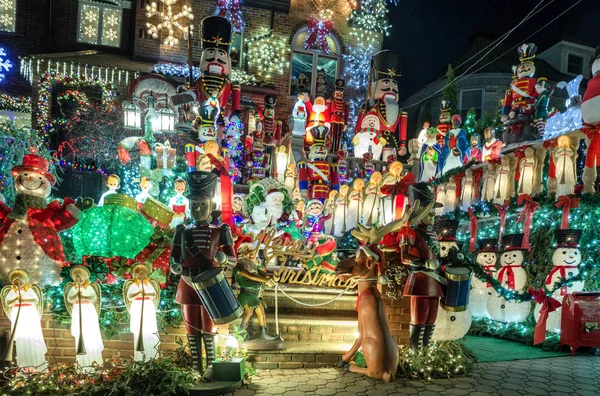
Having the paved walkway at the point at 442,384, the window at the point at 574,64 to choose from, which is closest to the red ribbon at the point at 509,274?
the paved walkway at the point at 442,384

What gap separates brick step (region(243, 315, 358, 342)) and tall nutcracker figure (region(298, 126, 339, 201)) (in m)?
5.32

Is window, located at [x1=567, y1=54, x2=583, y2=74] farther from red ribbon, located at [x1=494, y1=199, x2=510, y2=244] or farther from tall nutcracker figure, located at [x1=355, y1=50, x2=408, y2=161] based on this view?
red ribbon, located at [x1=494, y1=199, x2=510, y2=244]

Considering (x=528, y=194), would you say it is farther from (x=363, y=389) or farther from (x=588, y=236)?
(x=363, y=389)

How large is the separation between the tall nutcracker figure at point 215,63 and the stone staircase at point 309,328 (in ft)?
20.7

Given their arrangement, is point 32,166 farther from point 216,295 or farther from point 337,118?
point 337,118

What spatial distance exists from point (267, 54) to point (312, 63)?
1.76m

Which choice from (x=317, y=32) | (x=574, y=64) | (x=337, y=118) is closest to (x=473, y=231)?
(x=337, y=118)

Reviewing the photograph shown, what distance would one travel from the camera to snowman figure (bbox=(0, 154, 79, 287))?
495cm

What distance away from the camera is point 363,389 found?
16.1 feet

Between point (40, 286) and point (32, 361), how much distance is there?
88 centimetres

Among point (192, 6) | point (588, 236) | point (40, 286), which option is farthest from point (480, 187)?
point (192, 6)

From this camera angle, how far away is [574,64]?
19.8 m

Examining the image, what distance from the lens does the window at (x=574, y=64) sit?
1972 centimetres

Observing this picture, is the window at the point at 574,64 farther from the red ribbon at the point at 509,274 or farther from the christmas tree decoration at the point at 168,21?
the red ribbon at the point at 509,274
